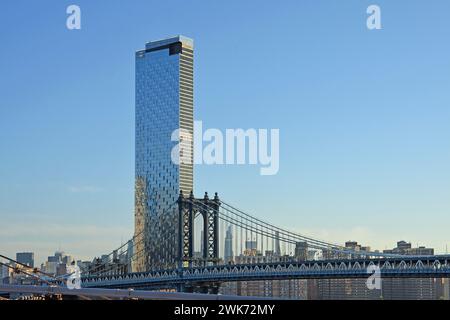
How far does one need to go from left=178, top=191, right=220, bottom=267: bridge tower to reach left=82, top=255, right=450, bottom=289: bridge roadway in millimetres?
5565

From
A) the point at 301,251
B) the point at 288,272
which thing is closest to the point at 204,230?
the point at 301,251

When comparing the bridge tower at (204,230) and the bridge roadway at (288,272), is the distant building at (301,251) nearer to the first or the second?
the bridge roadway at (288,272)

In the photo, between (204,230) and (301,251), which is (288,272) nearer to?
(301,251)

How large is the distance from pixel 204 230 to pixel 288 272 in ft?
112

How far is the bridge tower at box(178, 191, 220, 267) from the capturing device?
13100 centimetres

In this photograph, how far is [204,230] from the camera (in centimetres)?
13188

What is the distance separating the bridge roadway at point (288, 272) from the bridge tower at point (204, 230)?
5565 mm

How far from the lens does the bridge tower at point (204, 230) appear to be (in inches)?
5157

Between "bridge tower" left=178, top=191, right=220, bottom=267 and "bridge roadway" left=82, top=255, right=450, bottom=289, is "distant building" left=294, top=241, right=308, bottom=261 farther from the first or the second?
"bridge tower" left=178, top=191, right=220, bottom=267

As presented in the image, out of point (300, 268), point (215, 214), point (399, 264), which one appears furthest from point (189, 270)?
point (399, 264)
